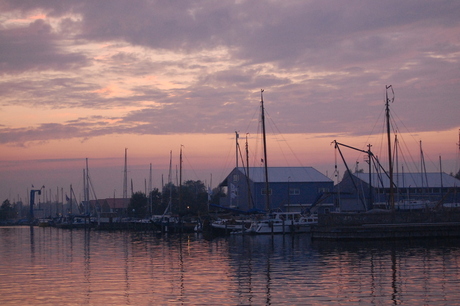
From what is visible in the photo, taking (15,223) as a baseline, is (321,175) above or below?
above

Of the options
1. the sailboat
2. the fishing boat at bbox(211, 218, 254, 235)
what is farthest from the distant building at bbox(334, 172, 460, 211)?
the fishing boat at bbox(211, 218, 254, 235)

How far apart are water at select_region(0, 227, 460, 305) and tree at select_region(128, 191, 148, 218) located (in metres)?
71.0

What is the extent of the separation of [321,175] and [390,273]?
203 ft

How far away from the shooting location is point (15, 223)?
6949 inches

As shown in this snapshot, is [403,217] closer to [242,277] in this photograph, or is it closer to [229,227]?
[229,227]

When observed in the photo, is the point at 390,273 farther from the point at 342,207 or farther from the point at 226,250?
the point at 342,207

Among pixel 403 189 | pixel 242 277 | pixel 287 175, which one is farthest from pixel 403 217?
pixel 403 189

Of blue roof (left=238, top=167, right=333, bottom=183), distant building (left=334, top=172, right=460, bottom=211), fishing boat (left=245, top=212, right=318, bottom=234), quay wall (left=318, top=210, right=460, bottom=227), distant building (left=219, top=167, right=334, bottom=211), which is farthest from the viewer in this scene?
distant building (left=334, top=172, right=460, bottom=211)

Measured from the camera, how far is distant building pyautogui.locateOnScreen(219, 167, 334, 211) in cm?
→ 8331

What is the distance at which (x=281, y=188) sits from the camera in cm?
8369

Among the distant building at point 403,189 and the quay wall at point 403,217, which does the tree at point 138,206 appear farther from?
the quay wall at point 403,217

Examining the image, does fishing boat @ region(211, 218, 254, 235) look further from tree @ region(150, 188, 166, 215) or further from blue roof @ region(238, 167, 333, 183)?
tree @ region(150, 188, 166, 215)

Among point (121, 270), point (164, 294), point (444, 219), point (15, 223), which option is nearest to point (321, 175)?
point (444, 219)

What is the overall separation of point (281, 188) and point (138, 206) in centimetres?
4192
